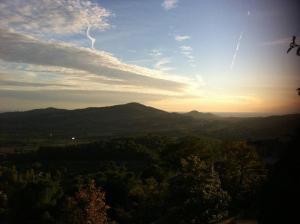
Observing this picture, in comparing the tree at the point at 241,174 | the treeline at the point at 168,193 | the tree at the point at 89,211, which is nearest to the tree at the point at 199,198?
the treeline at the point at 168,193

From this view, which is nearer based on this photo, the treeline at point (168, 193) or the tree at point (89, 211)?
the treeline at point (168, 193)

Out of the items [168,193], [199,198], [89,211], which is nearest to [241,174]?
[168,193]

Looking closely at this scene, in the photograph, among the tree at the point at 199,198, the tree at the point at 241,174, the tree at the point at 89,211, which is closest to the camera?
the tree at the point at 199,198

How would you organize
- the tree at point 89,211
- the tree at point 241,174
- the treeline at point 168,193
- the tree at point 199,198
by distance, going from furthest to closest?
the tree at point 89,211 < the tree at point 241,174 < the treeline at point 168,193 < the tree at point 199,198

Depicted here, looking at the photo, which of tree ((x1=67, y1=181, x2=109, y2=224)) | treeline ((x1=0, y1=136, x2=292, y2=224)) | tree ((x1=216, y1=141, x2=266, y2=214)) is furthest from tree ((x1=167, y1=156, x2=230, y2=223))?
tree ((x1=67, y1=181, x2=109, y2=224))

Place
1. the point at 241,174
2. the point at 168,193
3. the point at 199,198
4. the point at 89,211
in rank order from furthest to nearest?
the point at 241,174, the point at 89,211, the point at 168,193, the point at 199,198

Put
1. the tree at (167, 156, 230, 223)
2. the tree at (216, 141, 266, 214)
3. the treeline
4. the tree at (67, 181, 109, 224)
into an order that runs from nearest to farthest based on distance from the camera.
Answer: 1. the tree at (167, 156, 230, 223)
2. the treeline
3. the tree at (216, 141, 266, 214)
4. the tree at (67, 181, 109, 224)

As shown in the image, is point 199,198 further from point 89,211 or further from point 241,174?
point 241,174

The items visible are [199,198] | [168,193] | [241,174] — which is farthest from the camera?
[241,174]

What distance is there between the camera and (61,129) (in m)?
196

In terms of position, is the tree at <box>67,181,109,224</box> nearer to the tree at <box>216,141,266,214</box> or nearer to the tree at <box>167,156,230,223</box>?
the tree at <box>167,156,230,223</box>

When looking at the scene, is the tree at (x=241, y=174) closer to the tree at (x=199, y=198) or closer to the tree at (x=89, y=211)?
the tree at (x=199, y=198)

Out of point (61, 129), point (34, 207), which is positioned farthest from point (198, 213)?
point (61, 129)

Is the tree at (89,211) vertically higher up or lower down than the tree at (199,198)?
lower down
